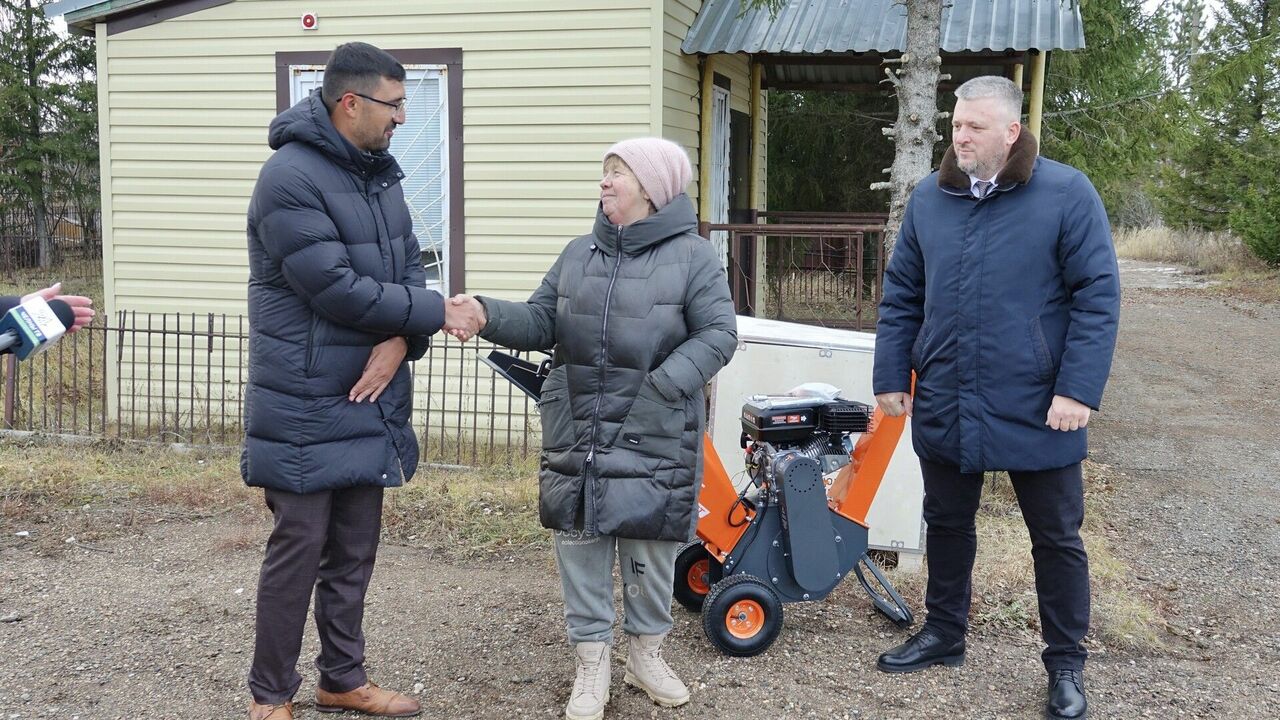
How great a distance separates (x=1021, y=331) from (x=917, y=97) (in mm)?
2613

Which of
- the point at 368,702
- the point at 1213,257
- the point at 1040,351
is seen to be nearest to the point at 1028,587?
the point at 1040,351

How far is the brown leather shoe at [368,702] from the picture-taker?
353 centimetres

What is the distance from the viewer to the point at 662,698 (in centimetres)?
358

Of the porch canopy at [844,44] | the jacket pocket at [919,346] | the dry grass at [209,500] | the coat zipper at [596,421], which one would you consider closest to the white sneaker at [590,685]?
the coat zipper at [596,421]

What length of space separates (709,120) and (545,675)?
18.1 feet

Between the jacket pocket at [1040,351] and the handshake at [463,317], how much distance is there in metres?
1.69

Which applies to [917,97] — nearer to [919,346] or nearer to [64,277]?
[919,346]

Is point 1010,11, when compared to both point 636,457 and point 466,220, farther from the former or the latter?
point 636,457

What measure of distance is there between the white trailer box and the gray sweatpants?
146cm

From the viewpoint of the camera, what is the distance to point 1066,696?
3.53 metres

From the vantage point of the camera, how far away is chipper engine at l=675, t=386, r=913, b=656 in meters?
3.94

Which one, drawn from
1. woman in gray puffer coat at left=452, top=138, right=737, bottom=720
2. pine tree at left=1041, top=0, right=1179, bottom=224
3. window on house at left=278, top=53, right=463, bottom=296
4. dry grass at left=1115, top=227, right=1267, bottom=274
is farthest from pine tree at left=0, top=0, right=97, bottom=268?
dry grass at left=1115, top=227, right=1267, bottom=274

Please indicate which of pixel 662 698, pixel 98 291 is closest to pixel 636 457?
pixel 662 698

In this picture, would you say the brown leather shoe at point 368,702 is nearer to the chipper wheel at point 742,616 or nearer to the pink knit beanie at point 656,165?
the chipper wheel at point 742,616
